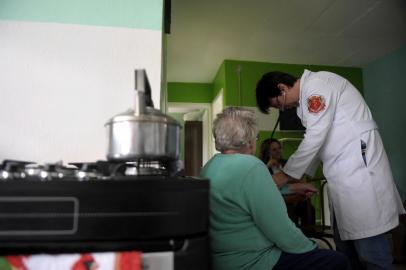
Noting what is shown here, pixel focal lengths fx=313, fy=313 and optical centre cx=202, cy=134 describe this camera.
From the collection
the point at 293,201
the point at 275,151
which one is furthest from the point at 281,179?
the point at 275,151

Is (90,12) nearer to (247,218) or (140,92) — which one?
(140,92)

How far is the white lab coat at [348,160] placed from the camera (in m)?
1.19

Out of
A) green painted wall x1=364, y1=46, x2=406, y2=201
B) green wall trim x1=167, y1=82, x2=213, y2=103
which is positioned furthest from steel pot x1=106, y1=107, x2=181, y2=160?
green wall trim x1=167, y1=82, x2=213, y2=103

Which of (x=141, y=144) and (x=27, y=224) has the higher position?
(x=141, y=144)

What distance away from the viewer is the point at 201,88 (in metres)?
4.61

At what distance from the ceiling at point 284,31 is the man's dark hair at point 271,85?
53.6 inches

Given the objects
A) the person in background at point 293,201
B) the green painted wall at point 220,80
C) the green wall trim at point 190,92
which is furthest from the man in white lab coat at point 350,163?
the green wall trim at point 190,92

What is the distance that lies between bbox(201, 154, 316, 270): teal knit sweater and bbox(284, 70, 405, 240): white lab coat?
0.41 meters

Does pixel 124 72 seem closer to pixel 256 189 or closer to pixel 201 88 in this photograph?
pixel 256 189

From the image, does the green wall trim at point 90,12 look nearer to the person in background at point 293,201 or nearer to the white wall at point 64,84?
the white wall at point 64,84

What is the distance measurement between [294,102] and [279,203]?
0.69 meters

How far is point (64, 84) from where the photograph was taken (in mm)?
1010

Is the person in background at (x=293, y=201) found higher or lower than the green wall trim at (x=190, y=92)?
lower

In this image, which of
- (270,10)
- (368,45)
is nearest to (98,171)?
(270,10)
